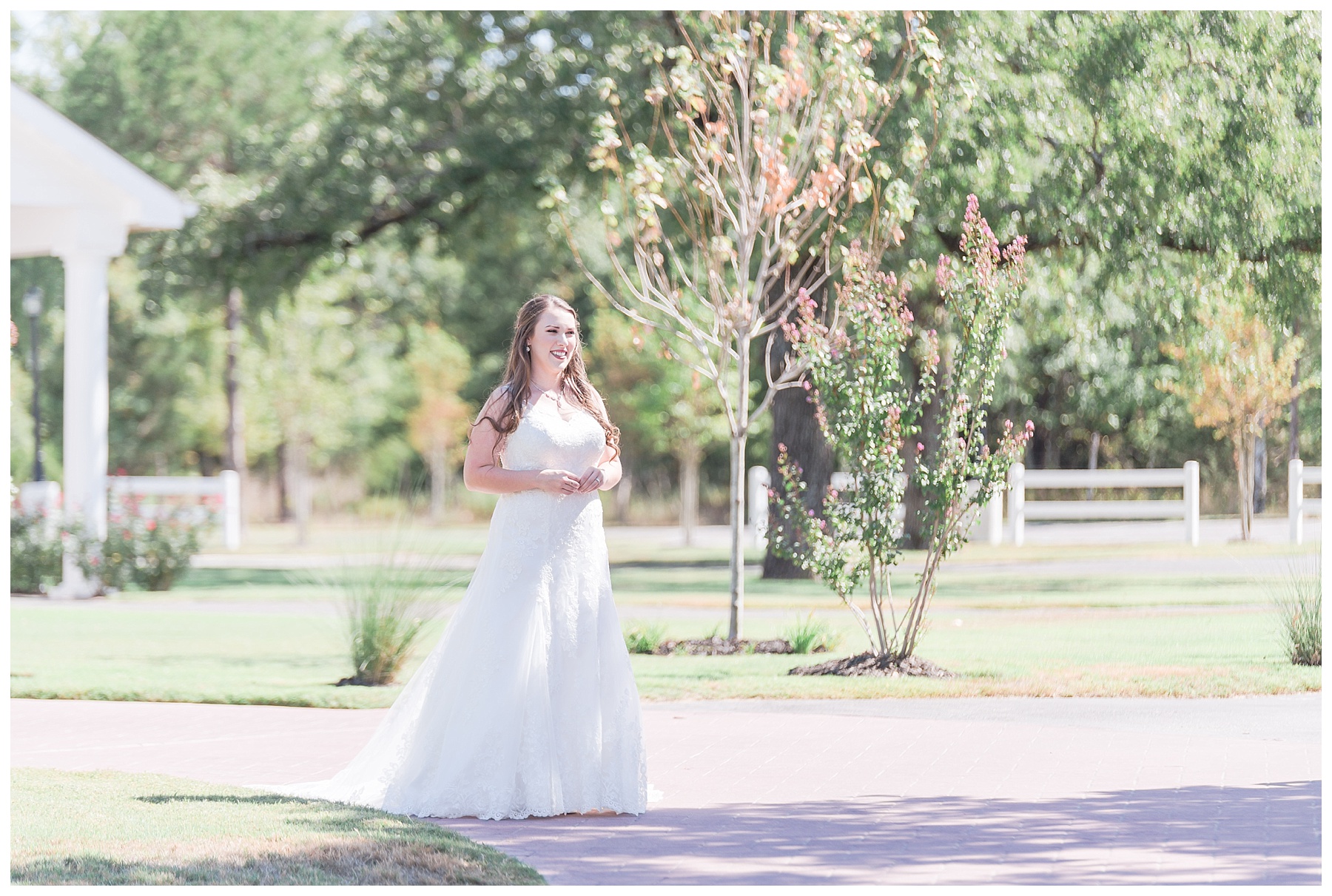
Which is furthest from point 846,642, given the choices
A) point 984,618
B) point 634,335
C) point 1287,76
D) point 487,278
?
point 487,278

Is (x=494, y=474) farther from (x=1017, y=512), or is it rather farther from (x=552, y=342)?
(x=1017, y=512)

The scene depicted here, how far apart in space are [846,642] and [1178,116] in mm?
6614

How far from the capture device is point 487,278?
43.9 metres

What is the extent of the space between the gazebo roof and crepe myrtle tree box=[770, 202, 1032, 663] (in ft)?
34.9

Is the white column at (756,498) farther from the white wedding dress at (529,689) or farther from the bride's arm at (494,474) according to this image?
the bride's arm at (494,474)

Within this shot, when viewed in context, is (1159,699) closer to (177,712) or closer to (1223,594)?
(177,712)

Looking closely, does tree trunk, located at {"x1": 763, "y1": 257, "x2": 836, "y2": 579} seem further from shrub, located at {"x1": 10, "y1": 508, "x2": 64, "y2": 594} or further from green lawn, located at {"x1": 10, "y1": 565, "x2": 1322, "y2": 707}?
shrub, located at {"x1": 10, "y1": 508, "x2": 64, "y2": 594}

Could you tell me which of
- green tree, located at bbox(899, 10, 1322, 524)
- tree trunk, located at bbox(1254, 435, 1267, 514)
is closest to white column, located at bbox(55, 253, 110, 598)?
green tree, located at bbox(899, 10, 1322, 524)

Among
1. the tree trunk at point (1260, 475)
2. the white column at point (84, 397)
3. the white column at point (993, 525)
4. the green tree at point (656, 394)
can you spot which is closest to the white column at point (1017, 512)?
the white column at point (993, 525)

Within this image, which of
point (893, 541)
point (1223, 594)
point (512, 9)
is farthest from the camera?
point (512, 9)

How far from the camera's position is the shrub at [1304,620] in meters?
11.7

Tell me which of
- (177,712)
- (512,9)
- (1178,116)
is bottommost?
(177,712)

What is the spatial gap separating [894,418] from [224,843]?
21.2ft

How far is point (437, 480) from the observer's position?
4378 cm
